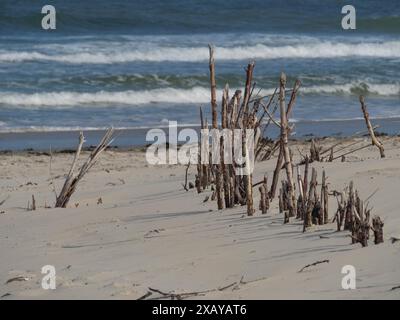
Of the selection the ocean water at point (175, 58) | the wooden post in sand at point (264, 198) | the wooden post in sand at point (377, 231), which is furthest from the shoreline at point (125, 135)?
the wooden post in sand at point (377, 231)

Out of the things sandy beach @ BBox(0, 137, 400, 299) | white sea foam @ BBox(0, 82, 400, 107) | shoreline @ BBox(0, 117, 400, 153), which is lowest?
sandy beach @ BBox(0, 137, 400, 299)

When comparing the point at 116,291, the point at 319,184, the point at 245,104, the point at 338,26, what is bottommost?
the point at 116,291

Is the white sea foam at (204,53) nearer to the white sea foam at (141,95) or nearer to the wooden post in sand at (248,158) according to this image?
the white sea foam at (141,95)

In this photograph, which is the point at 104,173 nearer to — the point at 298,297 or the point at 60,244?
the point at 60,244

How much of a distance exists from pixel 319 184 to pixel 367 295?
2623mm

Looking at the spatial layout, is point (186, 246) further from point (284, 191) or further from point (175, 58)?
point (175, 58)

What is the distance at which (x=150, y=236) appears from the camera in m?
5.87

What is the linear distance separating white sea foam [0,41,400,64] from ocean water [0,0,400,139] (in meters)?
0.02

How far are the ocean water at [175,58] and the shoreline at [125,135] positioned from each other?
46cm

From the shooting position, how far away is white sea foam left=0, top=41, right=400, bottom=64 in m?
20.0

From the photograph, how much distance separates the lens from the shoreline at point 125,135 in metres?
11.6

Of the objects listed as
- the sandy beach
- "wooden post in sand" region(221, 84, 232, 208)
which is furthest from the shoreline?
"wooden post in sand" region(221, 84, 232, 208)

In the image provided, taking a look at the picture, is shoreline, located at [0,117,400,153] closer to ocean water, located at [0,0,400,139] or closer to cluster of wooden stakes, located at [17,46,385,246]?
ocean water, located at [0,0,400,139]

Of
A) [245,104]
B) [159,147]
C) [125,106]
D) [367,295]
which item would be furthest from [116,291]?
[125,106]
